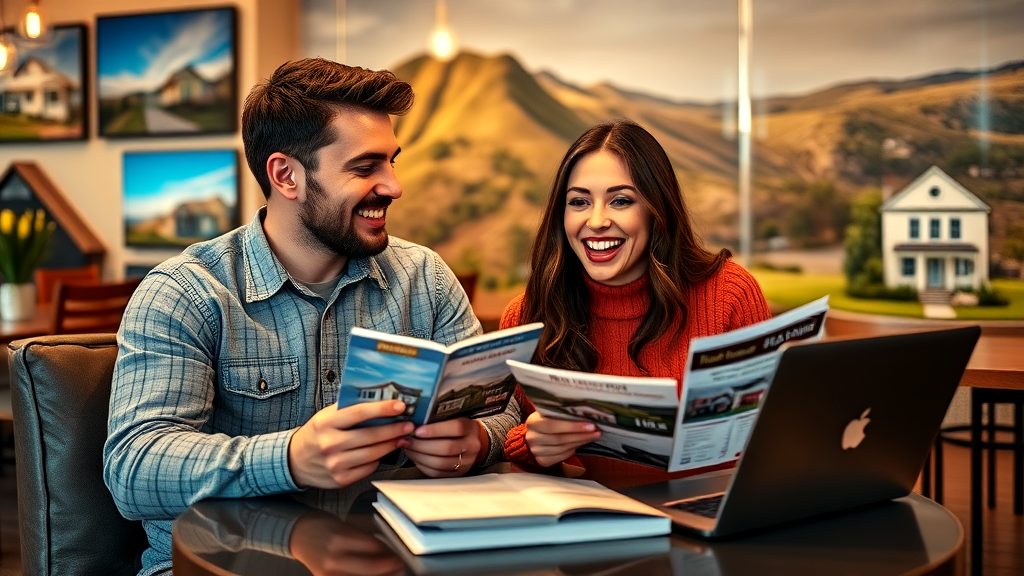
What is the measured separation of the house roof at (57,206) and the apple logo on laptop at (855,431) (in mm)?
5162

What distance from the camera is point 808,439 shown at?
1176 mm

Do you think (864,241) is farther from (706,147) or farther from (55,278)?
(55,278)

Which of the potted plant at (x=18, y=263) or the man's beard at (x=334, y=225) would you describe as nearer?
the man's beard at (x=334, y=225)

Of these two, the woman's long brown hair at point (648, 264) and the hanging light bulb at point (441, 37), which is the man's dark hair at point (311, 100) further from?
the hanging light bulb at point (441, 37)

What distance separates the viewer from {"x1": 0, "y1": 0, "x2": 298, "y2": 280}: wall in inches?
209

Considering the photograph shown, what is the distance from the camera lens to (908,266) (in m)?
4.81

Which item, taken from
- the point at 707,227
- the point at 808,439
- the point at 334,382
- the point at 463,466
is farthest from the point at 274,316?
the point at 707,227

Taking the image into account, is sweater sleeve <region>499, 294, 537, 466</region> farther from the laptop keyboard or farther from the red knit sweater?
the laptop keyboard

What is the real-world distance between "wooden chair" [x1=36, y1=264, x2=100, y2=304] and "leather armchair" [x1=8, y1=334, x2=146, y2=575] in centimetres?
374

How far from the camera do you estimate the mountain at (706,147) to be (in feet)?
15.4

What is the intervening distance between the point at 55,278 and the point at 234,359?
4014 mm

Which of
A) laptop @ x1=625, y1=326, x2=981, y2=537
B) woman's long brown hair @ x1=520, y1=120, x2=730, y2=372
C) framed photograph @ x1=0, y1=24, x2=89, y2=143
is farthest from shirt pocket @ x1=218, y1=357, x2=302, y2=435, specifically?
framed photograph @ x1=0, y1=24, x2=89, y2=143

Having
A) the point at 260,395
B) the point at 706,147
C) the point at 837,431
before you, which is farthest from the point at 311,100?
the point at 706,147

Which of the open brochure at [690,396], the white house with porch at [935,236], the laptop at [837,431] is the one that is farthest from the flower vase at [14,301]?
the white house with porch at [935,236]
